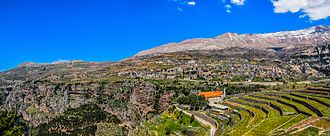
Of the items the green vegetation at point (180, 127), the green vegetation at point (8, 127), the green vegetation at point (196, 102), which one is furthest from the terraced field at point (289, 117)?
the green vegetation at point (196, 102)

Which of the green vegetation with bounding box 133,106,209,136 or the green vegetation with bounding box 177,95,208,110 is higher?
the green vegetation with bounding box 177,95,208,110

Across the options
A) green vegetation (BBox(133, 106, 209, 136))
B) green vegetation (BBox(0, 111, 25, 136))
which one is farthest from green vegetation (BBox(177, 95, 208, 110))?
green vegetation (BBox(0, 111, 25, 136))

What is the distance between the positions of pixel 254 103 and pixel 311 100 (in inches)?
848

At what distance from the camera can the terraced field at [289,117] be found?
52406mm

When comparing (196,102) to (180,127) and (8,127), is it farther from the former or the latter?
(8,127)

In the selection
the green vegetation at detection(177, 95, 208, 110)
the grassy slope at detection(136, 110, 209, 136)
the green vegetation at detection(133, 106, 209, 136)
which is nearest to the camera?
the green vegetation at detection(133, 106, 209, 136)

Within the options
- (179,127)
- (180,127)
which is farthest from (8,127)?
(179,127)

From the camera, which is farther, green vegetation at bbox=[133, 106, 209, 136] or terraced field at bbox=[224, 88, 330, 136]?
green vegetation at bbox=[133, 106, 209, 136]

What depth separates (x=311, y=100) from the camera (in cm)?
6906

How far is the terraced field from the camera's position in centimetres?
5241

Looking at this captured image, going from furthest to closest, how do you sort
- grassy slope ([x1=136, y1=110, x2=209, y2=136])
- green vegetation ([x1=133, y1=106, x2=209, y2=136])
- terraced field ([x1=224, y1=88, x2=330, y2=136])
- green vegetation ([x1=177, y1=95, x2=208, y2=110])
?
1. green vegetation ([x1=177, y1=95, x2=208, y2=110])
2. grassy slope ([x1=136, y1=110, x2=209, y2=136])
3. green vegetation ([x1=133, y1=106, x2=209, y2=136])
4. terraced field ([x1=224, y1=88, x2=330, y2=136])

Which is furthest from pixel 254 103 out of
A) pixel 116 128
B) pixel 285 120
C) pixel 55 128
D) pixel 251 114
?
pixel 55 128

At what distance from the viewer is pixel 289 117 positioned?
59781mm

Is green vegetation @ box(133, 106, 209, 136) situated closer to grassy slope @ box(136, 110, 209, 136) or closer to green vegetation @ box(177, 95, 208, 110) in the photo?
grassy slope @ box(136, 110, 209, 136)
